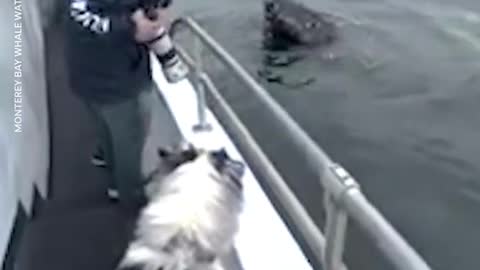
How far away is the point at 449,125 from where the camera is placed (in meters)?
7.20

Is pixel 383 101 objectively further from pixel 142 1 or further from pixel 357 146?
pixel 142 1

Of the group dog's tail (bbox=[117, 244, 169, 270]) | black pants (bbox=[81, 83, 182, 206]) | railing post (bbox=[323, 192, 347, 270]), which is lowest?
black pants (bbox=[81, 83, 182, 206])

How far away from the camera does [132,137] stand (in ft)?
11.1

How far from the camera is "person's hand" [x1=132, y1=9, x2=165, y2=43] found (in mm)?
2914

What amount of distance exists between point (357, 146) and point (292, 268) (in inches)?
176

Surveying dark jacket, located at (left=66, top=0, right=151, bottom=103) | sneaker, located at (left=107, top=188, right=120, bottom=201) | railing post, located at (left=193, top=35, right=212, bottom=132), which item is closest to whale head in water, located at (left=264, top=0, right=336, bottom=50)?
sneaker, located at (left=107, top=188, right=120, bottom=201)

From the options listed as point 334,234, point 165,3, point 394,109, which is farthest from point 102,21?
point 394,109

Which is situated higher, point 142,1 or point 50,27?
point 142,1

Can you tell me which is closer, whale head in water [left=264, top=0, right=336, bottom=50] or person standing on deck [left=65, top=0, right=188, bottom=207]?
person standing on deck [left=65, top=0, right=188, bottom=207]

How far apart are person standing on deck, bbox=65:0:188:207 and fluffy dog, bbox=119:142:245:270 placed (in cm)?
59

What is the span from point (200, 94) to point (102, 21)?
572 mm

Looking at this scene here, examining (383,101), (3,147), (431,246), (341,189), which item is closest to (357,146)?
(383,101)

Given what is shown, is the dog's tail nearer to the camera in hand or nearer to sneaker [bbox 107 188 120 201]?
the camera in hand

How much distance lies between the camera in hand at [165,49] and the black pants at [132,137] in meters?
0.19
